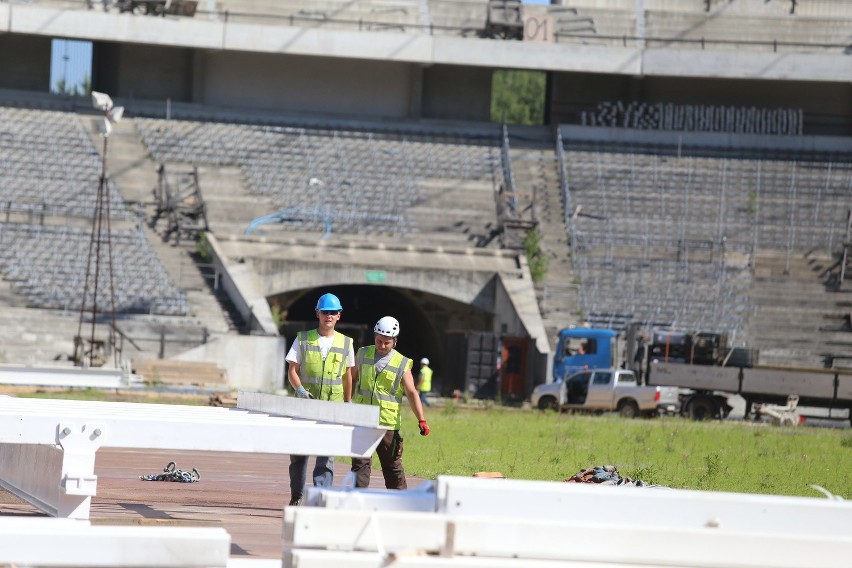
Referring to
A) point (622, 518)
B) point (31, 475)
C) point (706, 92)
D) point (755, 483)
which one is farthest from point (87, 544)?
point (706, 92)

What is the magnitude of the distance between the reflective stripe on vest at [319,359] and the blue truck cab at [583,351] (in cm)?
2696

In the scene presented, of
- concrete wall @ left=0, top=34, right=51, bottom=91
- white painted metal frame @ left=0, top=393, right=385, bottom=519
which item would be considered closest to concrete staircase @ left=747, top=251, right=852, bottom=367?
concrete wall @ left=0, top=34, right=51, bottom=91

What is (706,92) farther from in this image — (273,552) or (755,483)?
(273,552)

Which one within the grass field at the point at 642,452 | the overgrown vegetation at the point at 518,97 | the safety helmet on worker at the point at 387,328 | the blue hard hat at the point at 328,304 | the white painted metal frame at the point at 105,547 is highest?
the overgrown vegetation at the point at 518,97

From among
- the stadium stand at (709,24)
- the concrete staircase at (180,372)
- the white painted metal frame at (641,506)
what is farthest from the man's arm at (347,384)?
the stadium stand at (709,24)

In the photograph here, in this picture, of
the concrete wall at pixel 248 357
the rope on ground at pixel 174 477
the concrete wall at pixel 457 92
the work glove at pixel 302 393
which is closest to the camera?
the work glove at pixel 302 393

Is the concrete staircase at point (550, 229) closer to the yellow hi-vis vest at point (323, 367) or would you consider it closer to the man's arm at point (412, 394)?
the man's arm at point (412, 394)

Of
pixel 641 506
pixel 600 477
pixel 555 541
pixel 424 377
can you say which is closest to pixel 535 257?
pixel 424 377

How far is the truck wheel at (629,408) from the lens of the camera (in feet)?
116

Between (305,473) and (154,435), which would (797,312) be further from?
(154,435)

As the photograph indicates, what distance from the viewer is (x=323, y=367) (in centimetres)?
1138

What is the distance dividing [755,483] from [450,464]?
11.5 ft

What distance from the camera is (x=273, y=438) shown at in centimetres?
797

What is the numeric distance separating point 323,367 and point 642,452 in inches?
393
